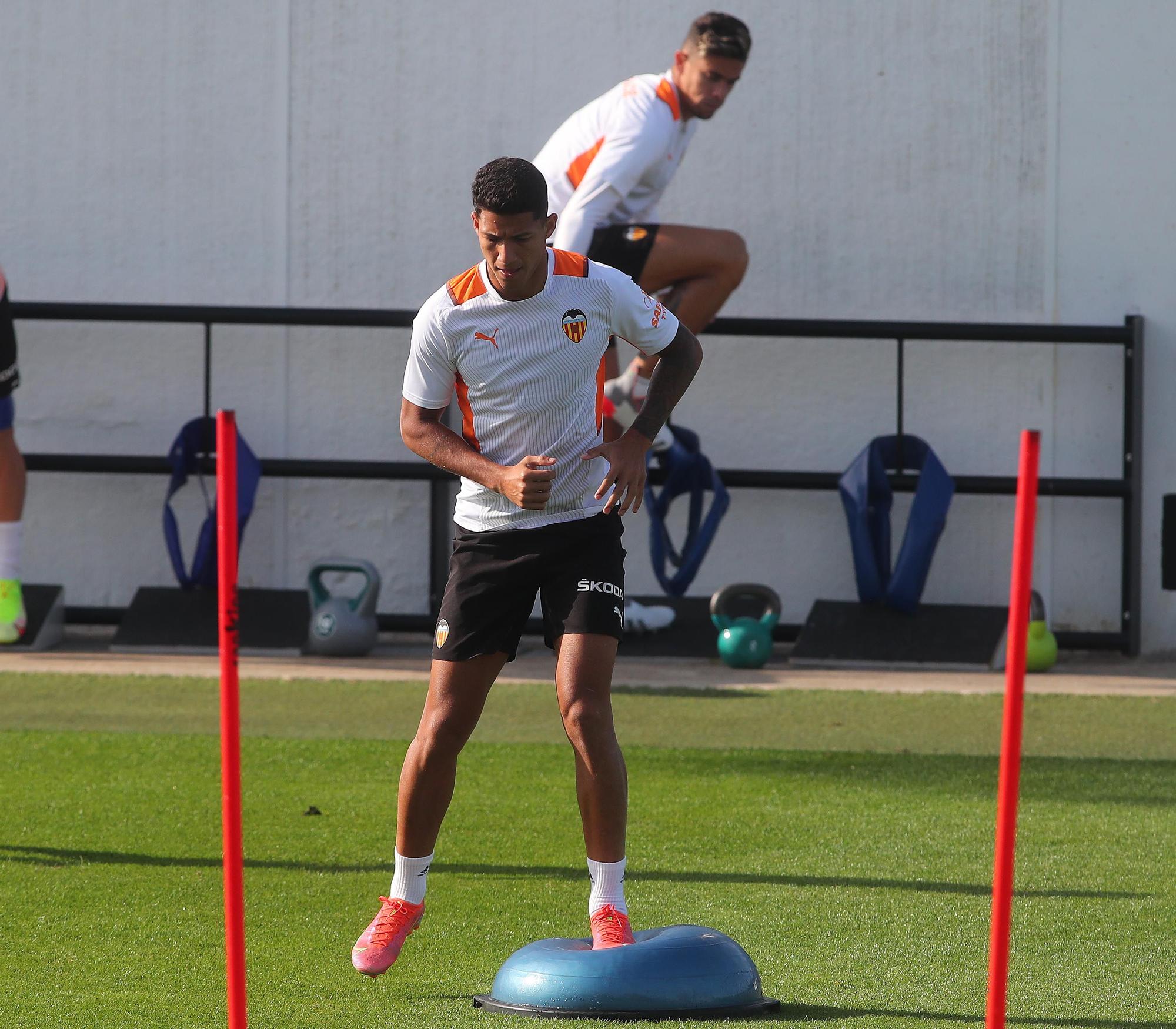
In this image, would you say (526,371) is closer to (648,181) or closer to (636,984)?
(636,984)

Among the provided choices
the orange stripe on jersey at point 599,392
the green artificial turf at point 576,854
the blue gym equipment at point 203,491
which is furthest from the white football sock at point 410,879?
the blue gym equipment at point 203,491

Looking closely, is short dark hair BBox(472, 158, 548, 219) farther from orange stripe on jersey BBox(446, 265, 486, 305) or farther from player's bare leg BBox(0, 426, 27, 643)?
player's bare leg BBox(0, 426, 27, 643)

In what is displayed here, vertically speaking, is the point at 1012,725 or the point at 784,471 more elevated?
the point at 784,471

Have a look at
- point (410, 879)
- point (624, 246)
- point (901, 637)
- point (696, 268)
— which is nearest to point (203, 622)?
point (624, 246)

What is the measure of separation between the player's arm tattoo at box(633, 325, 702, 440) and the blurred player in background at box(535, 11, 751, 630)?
2.94 m

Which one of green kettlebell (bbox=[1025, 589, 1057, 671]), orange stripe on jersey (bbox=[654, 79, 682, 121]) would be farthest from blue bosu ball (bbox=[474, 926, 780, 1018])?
green kettlebell (bbox=[1025, 589, 1057, 671])

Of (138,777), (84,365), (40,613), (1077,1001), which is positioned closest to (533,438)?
(1077,1001)

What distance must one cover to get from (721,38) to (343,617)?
3116mm

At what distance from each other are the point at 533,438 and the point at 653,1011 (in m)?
1.17

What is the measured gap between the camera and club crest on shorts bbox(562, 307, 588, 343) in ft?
11.7

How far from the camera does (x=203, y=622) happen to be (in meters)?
8.23

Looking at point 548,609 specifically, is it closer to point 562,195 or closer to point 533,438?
point 533,438

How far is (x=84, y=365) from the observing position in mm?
9031

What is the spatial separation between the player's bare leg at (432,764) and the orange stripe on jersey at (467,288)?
2.43 ft
